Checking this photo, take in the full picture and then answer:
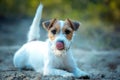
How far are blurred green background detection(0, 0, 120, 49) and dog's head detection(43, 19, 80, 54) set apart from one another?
332 inches

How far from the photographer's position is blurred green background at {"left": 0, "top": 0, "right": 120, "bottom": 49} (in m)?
16.7

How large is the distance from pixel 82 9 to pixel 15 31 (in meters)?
2.89

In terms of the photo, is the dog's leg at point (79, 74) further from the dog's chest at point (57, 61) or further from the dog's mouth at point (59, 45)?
the dog's mouth at point (59, 45)

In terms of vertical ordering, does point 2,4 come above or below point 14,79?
above

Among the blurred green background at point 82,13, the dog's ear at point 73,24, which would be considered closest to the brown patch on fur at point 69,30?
the dog's ear at point 73,24

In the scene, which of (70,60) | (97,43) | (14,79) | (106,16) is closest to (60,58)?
(70,60)

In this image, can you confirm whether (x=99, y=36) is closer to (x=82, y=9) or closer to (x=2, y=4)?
(x=82, y=9)

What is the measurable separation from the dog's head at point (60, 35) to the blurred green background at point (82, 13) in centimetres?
843

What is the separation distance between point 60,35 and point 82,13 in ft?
38.1

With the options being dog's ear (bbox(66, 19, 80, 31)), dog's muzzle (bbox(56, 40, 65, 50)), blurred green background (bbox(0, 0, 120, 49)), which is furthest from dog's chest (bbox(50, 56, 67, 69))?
blurred green background (bbox(0, 0, 120, 49))

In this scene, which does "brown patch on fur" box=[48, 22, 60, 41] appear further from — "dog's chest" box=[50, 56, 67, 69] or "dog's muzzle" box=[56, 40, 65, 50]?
"dog's chest" box=[50, 56, 67, 69]

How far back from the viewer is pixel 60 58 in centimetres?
725

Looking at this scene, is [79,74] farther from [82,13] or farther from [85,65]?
[82,13]

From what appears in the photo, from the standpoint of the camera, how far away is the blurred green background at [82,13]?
16655mm
